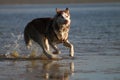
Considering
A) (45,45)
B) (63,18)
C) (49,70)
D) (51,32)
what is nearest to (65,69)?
(49,70)

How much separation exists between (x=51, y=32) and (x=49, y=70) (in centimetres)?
260

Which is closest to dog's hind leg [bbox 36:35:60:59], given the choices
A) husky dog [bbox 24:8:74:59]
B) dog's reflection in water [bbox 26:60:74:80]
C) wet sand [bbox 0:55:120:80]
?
husky dog [bbox 24:8:74:59]

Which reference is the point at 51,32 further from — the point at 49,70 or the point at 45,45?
the point at 49,70

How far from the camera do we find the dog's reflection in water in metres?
13.5

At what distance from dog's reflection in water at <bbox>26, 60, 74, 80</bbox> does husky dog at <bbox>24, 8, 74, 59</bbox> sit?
0.69m

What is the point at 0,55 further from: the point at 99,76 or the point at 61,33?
the point at 99,76

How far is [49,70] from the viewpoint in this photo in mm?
14812

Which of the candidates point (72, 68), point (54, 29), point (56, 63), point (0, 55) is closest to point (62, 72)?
point (72, 68)

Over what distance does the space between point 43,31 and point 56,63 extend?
174cm

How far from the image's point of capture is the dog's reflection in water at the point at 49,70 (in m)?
13.5

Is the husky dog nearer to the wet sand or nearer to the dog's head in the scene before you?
the dog's head

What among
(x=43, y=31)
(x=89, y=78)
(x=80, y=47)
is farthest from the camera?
(x=80, y=47)

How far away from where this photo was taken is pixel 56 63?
53.4 feet

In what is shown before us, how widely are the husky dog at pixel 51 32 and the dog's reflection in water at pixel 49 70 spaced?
2.27 ft
